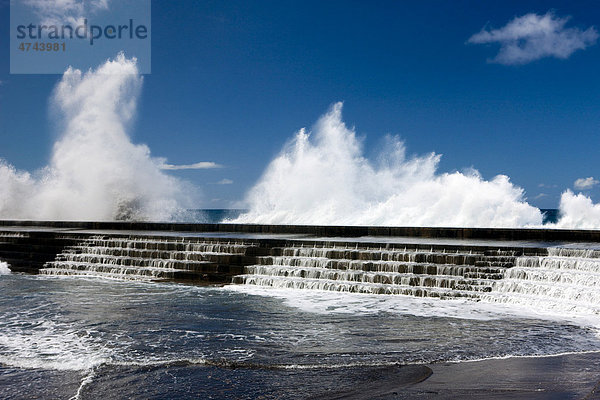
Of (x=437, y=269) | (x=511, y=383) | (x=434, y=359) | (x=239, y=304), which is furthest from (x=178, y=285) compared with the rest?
(x=511, y=383)

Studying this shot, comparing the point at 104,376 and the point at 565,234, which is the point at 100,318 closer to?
the point at 104,376

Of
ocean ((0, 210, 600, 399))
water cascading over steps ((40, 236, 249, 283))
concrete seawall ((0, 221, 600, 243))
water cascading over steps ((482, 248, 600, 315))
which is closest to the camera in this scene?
ocean ((0, 210, 600, 399))

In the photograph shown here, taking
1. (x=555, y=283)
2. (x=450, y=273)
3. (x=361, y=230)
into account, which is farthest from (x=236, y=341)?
(x=361, y=230)

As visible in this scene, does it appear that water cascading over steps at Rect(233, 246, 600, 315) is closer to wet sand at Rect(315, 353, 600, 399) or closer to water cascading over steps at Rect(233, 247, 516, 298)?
water cascading over steps at Rect(233, 247, 516, 298)

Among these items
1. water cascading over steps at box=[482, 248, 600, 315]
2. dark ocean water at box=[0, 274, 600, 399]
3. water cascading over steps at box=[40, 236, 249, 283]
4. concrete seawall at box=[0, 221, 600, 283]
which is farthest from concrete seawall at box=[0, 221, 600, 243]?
dark ocean water at box=[0, 274, 600, 399]

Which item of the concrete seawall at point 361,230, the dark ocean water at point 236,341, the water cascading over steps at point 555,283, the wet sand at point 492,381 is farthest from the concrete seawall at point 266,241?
the wet sand at point 492,381

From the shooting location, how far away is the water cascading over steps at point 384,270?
29.1 ft

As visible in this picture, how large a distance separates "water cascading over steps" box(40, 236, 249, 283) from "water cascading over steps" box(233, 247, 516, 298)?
0.74m

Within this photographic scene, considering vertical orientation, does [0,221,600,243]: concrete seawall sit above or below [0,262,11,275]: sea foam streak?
above

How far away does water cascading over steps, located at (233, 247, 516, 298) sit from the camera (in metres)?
8.86

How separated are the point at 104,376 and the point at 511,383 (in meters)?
3.26

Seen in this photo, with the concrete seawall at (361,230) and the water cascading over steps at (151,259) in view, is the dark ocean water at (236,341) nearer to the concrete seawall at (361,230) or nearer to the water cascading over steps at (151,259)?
the water cascading over steps at (151,259)

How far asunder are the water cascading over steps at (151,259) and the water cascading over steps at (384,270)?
2.43 ft

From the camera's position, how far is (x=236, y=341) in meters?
5.73
